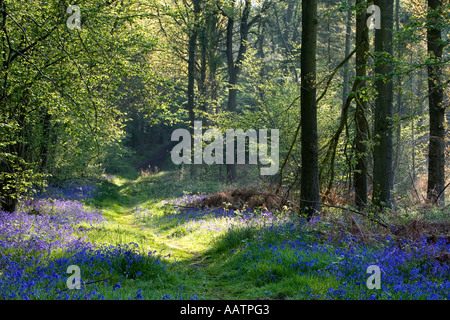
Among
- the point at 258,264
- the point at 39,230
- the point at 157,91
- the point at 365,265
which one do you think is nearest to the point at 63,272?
the point at 258,264

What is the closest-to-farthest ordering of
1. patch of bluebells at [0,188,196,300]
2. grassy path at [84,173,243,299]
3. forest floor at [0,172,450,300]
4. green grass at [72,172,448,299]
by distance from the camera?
patch of bluebells at [0,188,196,300] < forest floor at [0,172,450,300] < green grass at [72,172,448,299] < grassy path at [84,173,243,299]

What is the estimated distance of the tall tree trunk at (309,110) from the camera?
9117 mm

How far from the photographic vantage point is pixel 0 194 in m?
10.3

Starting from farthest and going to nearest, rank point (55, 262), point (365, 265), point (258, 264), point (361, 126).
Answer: point (361, 126) → point (258, 264) → point (55, 262) → point (365, 265)

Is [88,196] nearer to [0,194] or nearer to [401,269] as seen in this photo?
[0,194]

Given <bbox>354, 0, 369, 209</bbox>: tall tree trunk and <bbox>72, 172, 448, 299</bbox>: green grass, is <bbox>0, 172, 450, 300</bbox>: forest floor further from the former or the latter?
<bbox>354, 0, 369, 209</bbox>: tall tree trunk

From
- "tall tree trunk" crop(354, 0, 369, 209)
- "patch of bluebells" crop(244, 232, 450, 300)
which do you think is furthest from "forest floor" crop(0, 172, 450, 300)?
"tall tree trunk" crop(354, 0, 369, 209)

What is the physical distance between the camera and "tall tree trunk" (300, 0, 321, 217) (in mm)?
9117

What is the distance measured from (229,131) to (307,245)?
13.1 meters

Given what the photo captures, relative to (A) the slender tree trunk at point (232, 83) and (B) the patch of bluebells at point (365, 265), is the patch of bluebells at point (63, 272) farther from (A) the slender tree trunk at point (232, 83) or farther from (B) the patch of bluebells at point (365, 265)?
(A) the slender tree trunk at point (232, 83)

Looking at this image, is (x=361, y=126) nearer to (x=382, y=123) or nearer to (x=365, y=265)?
(x=382, y=123)

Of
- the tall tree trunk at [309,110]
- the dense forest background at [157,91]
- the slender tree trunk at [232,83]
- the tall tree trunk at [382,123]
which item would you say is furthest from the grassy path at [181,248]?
the slender tree trunk at [232,83]

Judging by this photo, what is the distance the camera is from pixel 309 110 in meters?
9.30
